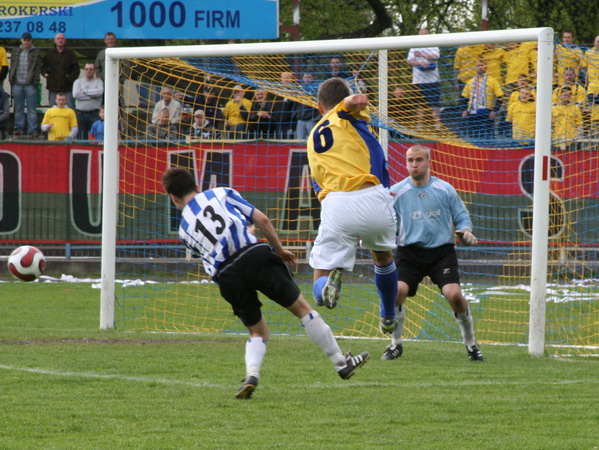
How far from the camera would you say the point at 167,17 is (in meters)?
20.2

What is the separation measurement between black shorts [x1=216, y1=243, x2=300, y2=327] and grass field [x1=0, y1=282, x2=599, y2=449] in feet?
2.33

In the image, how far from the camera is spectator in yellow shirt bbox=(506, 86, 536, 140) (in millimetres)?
13023

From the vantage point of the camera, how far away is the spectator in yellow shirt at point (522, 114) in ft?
42.7

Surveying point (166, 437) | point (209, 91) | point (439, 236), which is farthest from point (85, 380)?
point (209, 91)

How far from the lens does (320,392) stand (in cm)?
758

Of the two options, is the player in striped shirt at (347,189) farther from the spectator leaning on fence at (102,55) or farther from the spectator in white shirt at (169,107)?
the spectator leaning on fence at (102,55)

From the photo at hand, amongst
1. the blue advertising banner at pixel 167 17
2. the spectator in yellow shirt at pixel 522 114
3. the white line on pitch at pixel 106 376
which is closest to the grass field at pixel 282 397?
the white line on pitch at pixel 106 376

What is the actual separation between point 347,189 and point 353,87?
16.3ft

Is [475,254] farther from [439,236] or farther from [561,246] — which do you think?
[439,236]

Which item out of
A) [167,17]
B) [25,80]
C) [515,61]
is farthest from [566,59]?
[25,80]

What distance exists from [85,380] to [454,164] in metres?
8.60

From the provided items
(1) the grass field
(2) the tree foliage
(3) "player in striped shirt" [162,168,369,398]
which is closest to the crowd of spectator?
(1) the grass field

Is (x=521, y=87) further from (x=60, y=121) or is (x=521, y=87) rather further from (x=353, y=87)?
(x=60, y=121)

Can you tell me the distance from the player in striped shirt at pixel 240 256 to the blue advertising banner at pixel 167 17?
43.2ft
